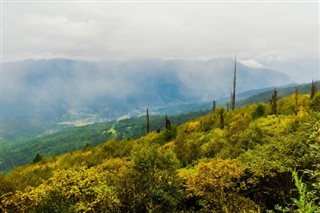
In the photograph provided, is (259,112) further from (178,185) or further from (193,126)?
(178,185)

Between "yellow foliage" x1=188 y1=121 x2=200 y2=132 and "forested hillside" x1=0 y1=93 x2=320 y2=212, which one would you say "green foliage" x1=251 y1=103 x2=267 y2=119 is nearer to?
"yellow foliage" x1=188 y1=121 x2=200 y2=132

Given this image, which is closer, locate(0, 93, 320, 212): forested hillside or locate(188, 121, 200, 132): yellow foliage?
locate(0, 93, 320, 212): forested hillside

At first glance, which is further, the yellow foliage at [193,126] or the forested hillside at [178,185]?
the yellow foliage at [193,126]

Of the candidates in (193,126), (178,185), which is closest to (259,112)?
(193,126)

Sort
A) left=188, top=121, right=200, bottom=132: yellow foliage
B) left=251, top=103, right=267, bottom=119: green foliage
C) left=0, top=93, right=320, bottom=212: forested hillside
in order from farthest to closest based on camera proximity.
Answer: left=188, top=121, right=200, bottom=132: yellow foliage → left=251, top=103, right=267, bottom=119: green foliage → left=0, top=93, right=320, bottom=212: forested hillside

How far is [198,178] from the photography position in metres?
31.5

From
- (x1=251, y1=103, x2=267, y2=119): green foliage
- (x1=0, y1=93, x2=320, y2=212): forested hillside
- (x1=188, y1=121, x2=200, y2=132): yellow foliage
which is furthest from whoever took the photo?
(x1=188, y1=121, x2=200, y2=132): yellow foliage

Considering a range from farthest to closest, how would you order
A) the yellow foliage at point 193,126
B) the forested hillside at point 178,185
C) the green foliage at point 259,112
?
the yellow foliage at point 193,126, the green foliage at point 259,112, the forested hillside at point 178,185

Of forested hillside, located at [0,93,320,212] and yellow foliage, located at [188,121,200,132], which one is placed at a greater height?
forested hillside, located at [0,93,320,212]

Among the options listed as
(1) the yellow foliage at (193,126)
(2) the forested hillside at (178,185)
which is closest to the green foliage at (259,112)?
(1) the yellow foliage at (193,126)

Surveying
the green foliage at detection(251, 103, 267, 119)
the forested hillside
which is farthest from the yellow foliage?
the forested hillside

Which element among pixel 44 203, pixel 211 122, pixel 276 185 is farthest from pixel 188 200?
pixel 211 122

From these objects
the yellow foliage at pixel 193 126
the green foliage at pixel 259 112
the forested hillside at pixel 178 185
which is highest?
the green foliage at pixel 259 112

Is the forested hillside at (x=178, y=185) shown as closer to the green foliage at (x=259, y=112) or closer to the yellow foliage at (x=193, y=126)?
the green foliage at (x=259, y=112)
